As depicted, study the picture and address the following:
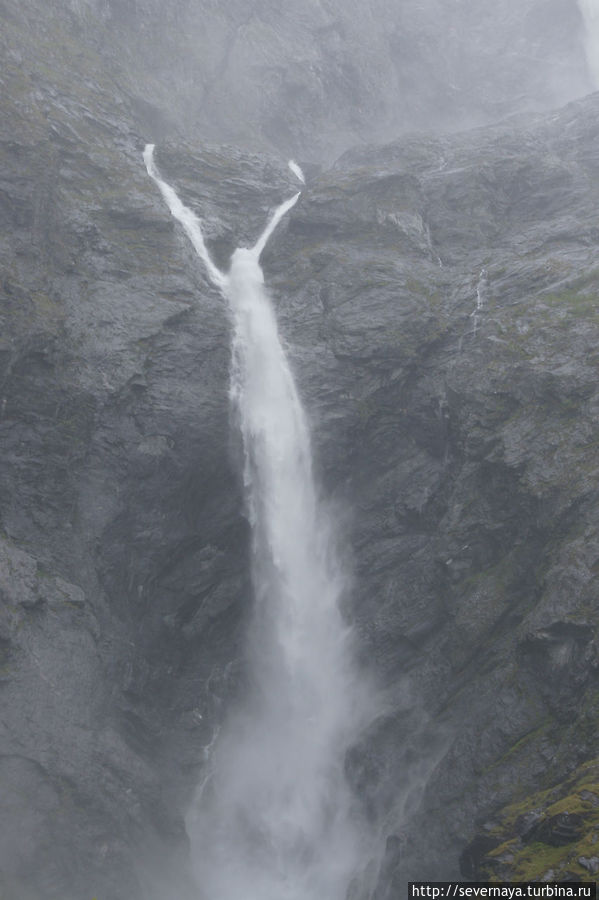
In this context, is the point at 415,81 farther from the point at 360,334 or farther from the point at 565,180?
the point at 360,334

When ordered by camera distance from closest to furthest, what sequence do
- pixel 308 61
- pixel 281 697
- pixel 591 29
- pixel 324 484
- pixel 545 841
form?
pixel 545 841
pixel 281 697
pixel 324 484
pixel 308 61
pixel 591 29

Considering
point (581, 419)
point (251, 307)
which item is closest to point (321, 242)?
point (251, 307)

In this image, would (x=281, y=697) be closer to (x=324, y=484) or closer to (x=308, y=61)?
(x=324, y=484)

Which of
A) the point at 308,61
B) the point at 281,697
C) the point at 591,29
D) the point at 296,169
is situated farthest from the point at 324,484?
the point at 591,29

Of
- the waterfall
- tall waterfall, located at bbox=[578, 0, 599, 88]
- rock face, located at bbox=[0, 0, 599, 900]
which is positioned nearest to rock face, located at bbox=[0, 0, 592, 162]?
tall waterfall, located at bbox=[578, 0, 599, 88]

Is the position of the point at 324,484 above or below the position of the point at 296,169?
below

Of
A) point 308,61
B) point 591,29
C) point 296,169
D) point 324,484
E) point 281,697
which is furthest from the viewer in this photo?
point 591,29
